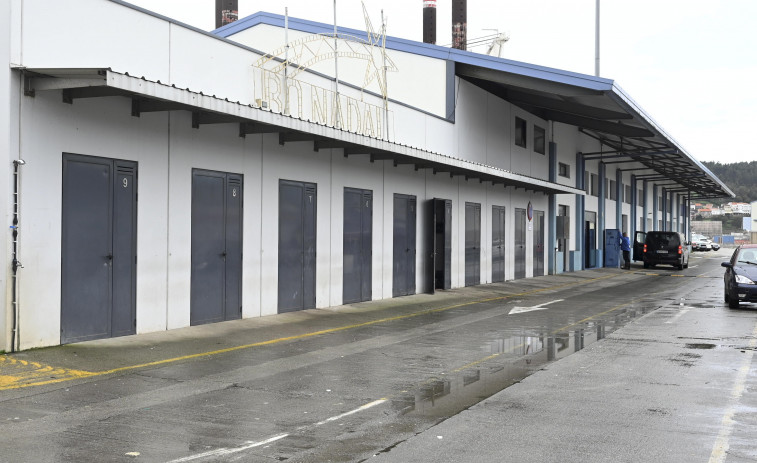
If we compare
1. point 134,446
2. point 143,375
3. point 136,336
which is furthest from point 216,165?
point 134,446

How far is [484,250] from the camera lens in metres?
25.4

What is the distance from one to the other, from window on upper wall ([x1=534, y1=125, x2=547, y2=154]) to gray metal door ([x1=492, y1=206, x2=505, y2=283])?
562 cm

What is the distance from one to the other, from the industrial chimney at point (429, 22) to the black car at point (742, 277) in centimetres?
2021

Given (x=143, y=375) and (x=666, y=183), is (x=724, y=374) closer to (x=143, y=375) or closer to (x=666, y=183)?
(x=143, y=375)

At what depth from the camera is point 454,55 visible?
23.6 m

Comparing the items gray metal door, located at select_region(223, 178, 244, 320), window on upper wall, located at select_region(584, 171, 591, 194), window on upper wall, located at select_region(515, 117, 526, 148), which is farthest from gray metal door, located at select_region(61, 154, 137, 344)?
window on upper wall, located at select_region(584, 171, 591, 194)

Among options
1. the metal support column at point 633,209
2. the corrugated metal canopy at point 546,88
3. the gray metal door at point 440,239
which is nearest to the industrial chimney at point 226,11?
the corrugated metal canopy at point 546,88

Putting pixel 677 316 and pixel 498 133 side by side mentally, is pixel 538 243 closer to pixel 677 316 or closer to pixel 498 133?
pixel 498 133

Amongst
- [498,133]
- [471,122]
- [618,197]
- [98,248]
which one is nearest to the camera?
[98,248]

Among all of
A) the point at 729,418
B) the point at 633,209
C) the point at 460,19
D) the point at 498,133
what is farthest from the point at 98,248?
the point at 633,209

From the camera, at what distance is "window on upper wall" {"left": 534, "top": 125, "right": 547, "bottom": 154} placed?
1243 inches

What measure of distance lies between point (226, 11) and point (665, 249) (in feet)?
85.7

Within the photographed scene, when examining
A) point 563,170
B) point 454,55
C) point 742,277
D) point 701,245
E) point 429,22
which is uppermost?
point 429,22

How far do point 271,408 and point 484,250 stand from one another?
1858cm
